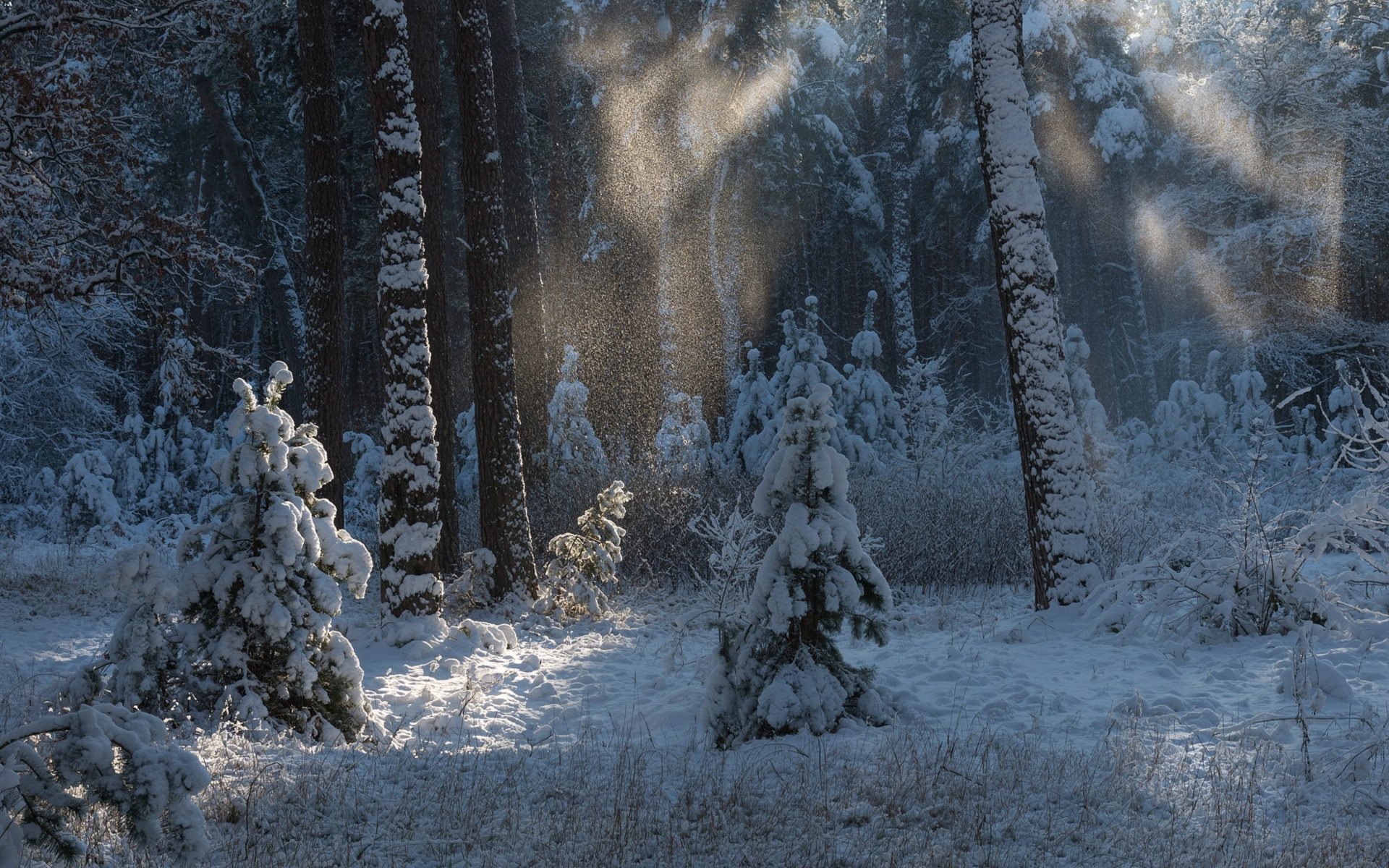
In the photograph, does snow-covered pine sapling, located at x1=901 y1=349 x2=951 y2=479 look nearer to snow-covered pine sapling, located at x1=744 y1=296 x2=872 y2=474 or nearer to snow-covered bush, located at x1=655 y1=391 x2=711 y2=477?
snow-covered pine sapling, located at x1=744 y1=296 x2=872 y2=474

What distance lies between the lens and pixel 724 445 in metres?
19.5

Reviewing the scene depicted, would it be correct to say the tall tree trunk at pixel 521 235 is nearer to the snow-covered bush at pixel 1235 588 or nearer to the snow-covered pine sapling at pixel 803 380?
the snow-covered pine sapling at pixel 803 380

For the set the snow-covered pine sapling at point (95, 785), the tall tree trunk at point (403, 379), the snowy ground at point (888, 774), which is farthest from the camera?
the tall tree trunk at point (403, 379)

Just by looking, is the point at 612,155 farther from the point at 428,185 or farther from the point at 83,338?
the point at 83,338

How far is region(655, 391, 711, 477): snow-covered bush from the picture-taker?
14.6 m

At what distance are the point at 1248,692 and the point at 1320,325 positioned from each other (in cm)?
2083

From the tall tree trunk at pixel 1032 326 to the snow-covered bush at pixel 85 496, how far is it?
55.9ft

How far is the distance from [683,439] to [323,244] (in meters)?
6.78

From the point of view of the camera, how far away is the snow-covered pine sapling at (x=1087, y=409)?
51.7 feet

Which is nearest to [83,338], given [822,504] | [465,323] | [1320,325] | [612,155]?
[465,323]

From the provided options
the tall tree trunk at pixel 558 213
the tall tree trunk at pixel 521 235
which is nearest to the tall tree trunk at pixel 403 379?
the tall tree trunk at pixel 521 235

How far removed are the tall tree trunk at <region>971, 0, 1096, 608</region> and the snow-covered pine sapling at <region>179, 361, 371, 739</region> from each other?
6.04 m

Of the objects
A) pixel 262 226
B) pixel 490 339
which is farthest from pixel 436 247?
pixel 262 226

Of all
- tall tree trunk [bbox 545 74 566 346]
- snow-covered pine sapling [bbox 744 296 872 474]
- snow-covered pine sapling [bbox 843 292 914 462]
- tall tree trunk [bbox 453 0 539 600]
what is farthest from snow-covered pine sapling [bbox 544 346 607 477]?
snow-covered pine sapling [bbox 843 292 914 462]
